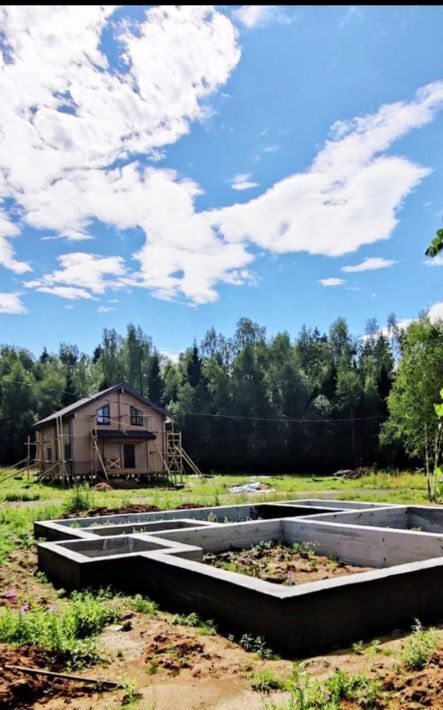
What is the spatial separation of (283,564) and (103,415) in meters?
25.7

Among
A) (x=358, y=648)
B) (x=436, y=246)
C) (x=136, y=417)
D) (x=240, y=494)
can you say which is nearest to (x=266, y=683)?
(x=358, y=648)

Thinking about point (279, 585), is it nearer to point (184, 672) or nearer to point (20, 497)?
point (184, 672)

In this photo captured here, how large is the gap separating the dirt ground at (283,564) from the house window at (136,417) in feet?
82.1

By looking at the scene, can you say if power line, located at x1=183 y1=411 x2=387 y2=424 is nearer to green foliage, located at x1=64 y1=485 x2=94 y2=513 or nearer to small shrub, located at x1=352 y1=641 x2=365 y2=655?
green foliage, located at x1=64 y1=485 x2=94 y2=513

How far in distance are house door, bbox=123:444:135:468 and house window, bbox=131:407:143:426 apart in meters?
1.31

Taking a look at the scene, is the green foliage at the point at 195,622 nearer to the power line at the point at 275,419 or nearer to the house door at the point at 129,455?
the house door at the point at 129,455

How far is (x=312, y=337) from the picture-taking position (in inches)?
2117

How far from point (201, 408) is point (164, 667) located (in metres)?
A: 40.9

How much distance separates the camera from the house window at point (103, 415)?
31203mm

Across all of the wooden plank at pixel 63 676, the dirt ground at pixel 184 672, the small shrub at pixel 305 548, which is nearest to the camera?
the dirt ground at pixel 184 672

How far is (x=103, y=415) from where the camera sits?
31500 mm

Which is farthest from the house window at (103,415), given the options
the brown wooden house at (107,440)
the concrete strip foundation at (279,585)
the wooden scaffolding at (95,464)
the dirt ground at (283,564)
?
the dirt ground at (283,564)

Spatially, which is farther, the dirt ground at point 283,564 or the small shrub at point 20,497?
the small shrub at point 20,497

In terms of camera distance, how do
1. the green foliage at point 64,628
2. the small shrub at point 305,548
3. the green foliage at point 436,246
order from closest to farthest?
the green foliage at point 436,246 → the green foliage at point 64,628 → the small shrub at point 305,548
